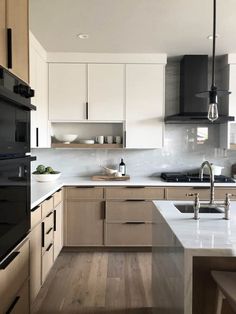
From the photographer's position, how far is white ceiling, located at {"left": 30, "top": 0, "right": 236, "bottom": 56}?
2.61 m

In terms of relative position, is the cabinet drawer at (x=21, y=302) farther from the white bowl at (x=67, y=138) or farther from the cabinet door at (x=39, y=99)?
the white bowl at (x=67, y=138)

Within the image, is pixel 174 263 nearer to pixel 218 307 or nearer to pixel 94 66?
pixel 218 307

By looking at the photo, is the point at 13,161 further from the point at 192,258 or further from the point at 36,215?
the point at 36,215

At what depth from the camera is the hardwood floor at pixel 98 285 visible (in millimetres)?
2557

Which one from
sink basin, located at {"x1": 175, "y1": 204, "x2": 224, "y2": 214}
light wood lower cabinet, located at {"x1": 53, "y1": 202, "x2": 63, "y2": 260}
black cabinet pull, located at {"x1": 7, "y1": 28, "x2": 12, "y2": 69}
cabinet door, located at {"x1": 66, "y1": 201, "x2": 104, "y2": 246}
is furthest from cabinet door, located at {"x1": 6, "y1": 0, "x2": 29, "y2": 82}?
cabinet door, located at {"x1": 66, "y1": 201, "x2": 104, "y2": 246}

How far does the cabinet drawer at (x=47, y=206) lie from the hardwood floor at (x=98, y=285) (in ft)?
2.39

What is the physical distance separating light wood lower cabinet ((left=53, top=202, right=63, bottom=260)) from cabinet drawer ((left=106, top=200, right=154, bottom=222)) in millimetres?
572

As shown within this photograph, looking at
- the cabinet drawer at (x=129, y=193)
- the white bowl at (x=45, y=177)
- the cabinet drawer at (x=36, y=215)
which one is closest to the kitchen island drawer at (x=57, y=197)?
the white bowl at (x=45, y=177)

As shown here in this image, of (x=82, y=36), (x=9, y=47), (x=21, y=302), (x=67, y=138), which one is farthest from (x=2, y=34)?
(x=67, y=138)

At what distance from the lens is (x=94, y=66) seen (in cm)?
400

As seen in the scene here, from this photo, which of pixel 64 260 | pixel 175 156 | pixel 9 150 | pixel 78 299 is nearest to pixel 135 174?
pixel 175 156

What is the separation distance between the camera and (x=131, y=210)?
12.5 feet

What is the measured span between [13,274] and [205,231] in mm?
1090

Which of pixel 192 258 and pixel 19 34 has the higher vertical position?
pixel 19 34
